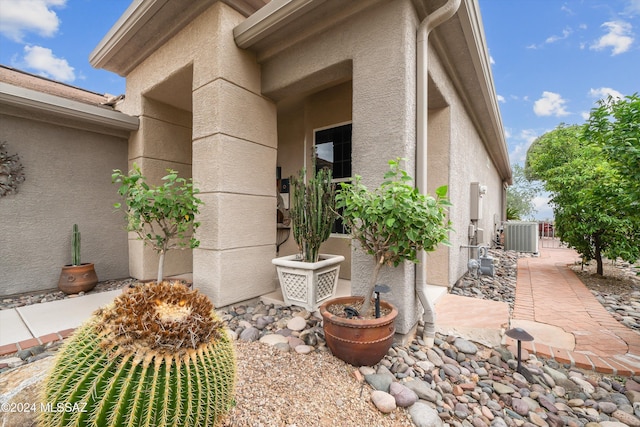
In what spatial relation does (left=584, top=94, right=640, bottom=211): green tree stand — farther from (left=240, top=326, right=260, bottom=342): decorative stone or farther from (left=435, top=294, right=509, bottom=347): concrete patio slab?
(left=240, top=326, right=260, bottom=342): decorative stone

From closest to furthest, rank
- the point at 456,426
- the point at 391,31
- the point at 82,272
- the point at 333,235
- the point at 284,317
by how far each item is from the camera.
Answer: the point at 456,426, the point at 391,31, the point at 284,317, the point at 82,272, the point at 333,235

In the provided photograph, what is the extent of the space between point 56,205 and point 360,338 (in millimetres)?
5041

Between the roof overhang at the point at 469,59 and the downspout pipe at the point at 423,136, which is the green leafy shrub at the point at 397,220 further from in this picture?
the roof overhang at the point at 469,59

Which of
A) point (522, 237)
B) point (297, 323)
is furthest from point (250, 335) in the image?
point (522, 237)

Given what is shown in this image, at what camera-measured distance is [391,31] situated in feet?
8.29

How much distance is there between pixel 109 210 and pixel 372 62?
493cm

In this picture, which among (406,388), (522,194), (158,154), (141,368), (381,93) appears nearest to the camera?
(141,368)

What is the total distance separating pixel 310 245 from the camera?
331cm

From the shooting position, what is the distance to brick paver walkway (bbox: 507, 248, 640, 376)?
2213 millimetres

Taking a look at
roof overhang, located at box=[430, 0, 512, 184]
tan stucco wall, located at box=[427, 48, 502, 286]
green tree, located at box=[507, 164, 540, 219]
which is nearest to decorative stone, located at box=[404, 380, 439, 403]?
tan stucco wall, located at box=[427, 48, 502, 286]

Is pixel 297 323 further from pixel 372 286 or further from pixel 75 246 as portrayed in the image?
pixel 75 246

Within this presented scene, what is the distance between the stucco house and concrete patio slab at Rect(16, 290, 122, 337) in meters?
0.87

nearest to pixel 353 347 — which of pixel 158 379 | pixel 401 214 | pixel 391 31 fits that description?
pixel 401 214

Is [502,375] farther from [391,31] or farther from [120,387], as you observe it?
[391,31]
